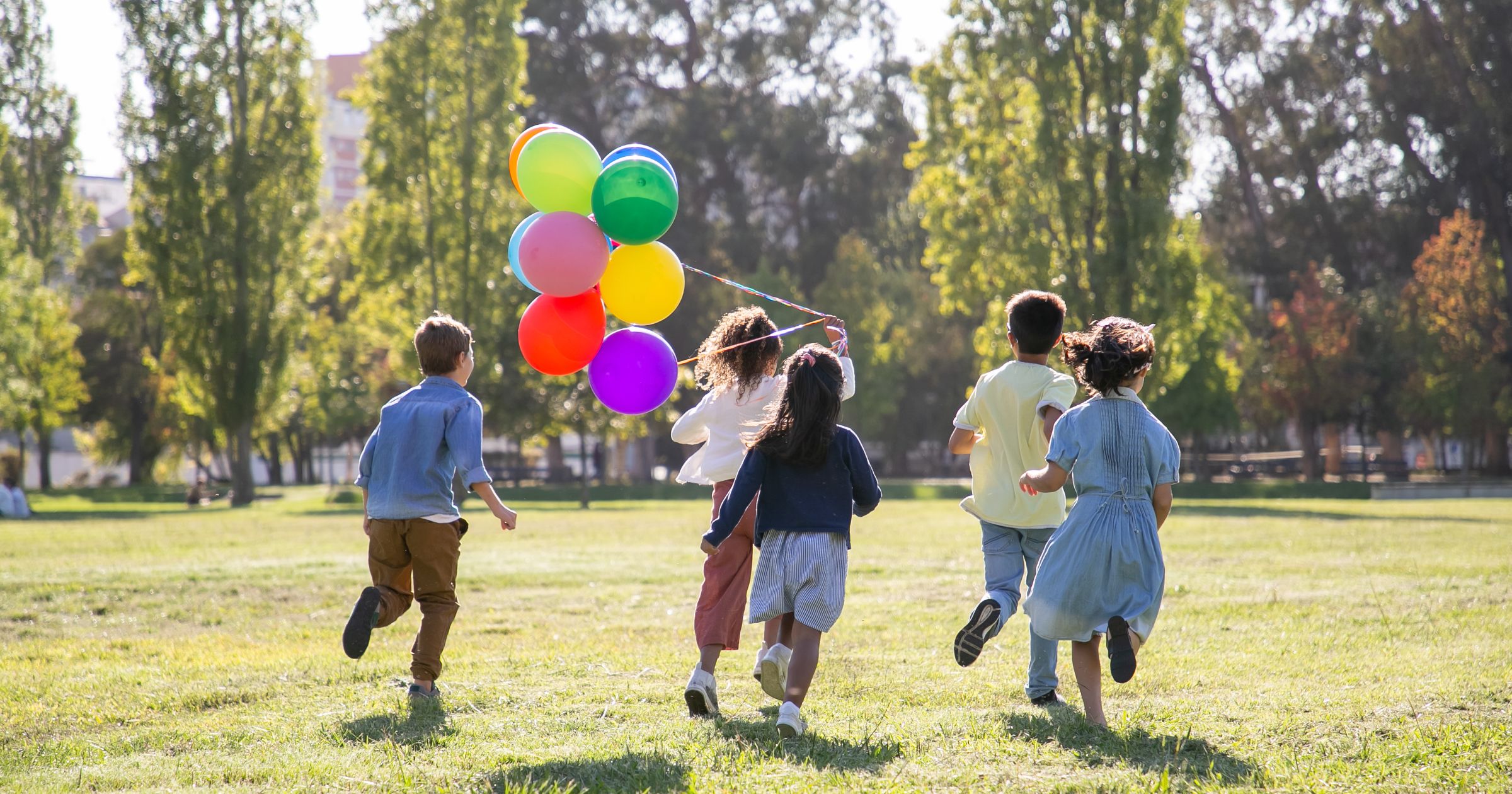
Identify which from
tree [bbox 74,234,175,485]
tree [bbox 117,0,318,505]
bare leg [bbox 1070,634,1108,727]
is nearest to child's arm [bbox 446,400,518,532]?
bare leg [bbox 1070,634,1108,727]

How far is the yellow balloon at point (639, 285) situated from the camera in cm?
663

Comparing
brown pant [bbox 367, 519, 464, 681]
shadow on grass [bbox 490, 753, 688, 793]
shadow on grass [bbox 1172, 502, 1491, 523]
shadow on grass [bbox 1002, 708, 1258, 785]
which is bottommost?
shadow on grass [bbox 1172, 502, 1491, 523]

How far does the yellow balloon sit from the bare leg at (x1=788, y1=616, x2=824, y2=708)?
7.70 ft

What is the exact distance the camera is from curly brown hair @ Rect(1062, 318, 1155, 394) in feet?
15.7

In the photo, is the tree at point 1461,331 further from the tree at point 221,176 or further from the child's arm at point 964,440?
the child's arm at point 964,440

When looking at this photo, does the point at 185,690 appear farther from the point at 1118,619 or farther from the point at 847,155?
the point at 847,155

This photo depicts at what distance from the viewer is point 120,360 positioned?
4572 centimetres

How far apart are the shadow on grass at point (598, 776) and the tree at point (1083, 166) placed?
79.5 ft

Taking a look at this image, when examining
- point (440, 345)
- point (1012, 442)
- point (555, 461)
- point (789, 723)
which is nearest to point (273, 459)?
point (555, 461)

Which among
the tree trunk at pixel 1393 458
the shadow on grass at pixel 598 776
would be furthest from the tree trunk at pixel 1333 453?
the shadow on grass at pixel 598 776

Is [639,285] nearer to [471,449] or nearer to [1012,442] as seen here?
[471,449]

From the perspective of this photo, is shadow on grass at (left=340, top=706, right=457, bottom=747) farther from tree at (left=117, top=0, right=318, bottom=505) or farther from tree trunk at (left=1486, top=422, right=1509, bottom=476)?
tree trunk at (left=1486, top=422, right=1509, bottom=476)

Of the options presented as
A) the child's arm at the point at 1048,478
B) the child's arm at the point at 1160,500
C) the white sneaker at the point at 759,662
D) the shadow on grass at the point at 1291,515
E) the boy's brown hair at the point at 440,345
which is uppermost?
the boy's brown hair at the point at 440,345

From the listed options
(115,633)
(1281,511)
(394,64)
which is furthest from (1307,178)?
(115,633)
